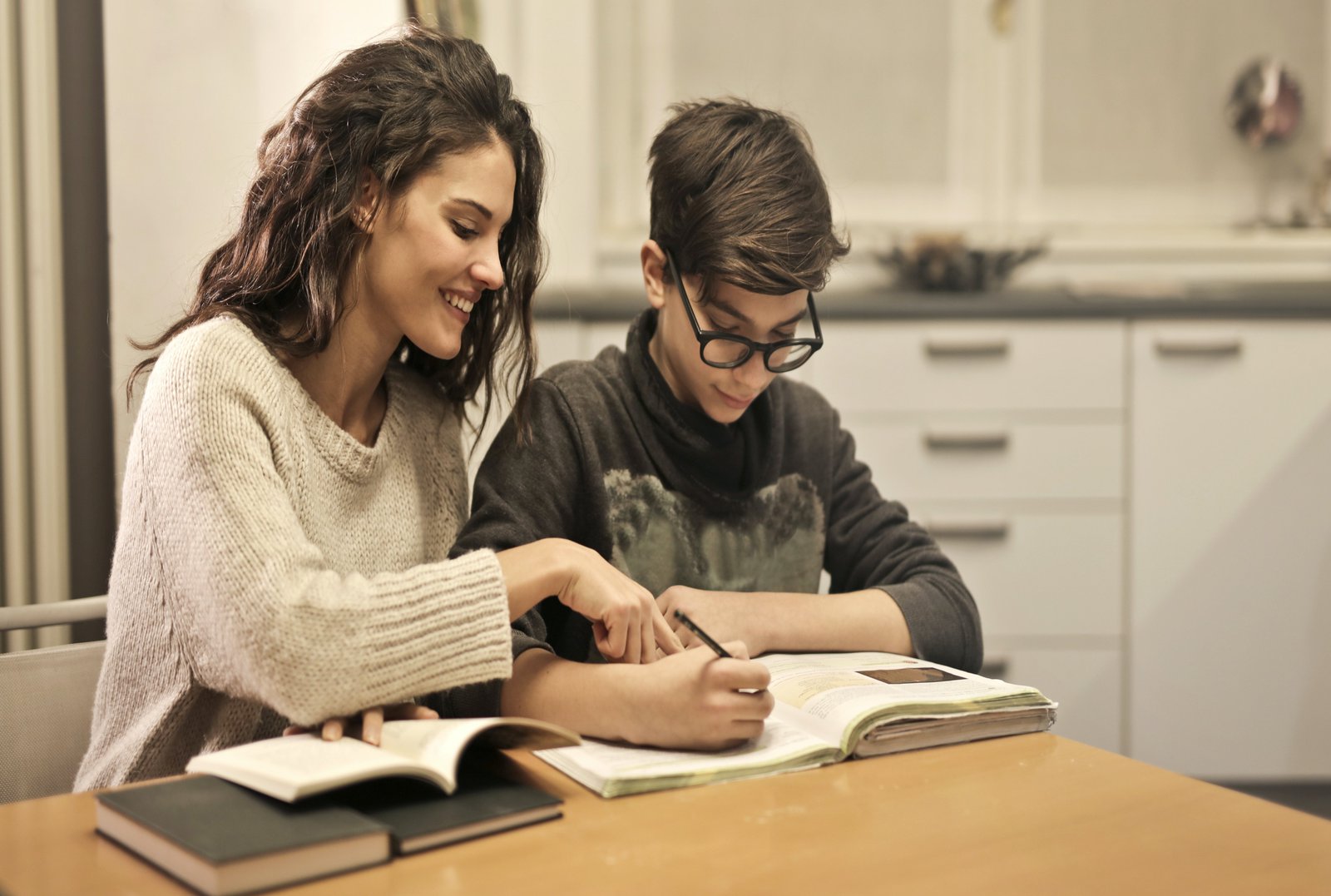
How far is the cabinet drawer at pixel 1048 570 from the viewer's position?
2555 mm

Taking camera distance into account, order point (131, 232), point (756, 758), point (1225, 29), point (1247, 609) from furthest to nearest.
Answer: point (1225, 29)
point (1247, 609)
point (131, 232)
point (756, 758)

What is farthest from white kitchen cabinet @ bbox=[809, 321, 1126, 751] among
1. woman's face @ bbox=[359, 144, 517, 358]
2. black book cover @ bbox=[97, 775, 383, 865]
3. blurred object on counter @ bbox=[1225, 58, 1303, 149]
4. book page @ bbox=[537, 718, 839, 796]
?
black book cover @ bbox=[97, 775, 383, 865]

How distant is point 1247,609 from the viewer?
2549mm

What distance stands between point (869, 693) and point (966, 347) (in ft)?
5.65

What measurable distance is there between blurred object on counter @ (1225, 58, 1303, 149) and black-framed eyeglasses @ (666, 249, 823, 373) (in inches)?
95.0

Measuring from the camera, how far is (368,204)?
3.77 ft

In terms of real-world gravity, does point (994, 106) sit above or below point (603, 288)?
above

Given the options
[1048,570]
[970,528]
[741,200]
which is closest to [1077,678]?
[1048,570]

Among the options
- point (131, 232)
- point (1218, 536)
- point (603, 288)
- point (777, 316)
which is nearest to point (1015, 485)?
point (1218, 536)

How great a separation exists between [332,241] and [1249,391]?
6.99ft

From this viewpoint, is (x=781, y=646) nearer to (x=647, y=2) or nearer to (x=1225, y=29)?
(x=647, y=2)

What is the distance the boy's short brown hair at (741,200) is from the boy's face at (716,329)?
2 centimetres

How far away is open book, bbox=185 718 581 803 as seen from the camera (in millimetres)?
695

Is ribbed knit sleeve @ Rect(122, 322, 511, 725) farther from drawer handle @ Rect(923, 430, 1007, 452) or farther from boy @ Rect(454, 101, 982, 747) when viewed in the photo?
drawer handle @ Rect(923, 430, 1007, 452)
